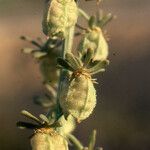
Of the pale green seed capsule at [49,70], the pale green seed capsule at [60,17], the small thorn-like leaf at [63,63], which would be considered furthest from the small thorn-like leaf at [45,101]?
the pale green seed capsule at [60,17]

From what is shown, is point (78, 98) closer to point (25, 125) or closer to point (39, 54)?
point (25, 125)

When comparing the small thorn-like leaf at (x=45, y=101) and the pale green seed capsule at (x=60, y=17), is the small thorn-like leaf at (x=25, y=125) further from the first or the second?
the small thorn-like leaf at (x=45, y=101)

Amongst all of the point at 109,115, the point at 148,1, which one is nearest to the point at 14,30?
the point at 148,1

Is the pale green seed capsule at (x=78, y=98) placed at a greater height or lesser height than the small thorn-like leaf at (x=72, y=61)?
lesser

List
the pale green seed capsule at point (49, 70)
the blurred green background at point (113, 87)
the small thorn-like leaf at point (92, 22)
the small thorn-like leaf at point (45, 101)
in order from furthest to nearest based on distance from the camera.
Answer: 1. the blurred green background at point (113, 87)
2. the small thorn-like leaf at point (45, 101)
3. the pale green seed capsule at point (49, 70)
4. the small thorn-like leaf at point (92, 22)

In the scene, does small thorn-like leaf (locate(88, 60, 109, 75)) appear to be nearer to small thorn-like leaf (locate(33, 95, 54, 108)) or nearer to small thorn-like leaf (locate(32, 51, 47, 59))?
small thorn-like leaf (locate(32, 51, 47, 59))

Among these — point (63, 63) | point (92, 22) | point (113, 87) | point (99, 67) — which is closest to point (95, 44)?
point (92, 22)

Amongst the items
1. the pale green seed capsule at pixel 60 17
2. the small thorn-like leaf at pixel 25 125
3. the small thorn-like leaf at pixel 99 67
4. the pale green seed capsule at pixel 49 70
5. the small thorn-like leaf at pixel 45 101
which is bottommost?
the small thorn-like leaf at pixel 45 101
